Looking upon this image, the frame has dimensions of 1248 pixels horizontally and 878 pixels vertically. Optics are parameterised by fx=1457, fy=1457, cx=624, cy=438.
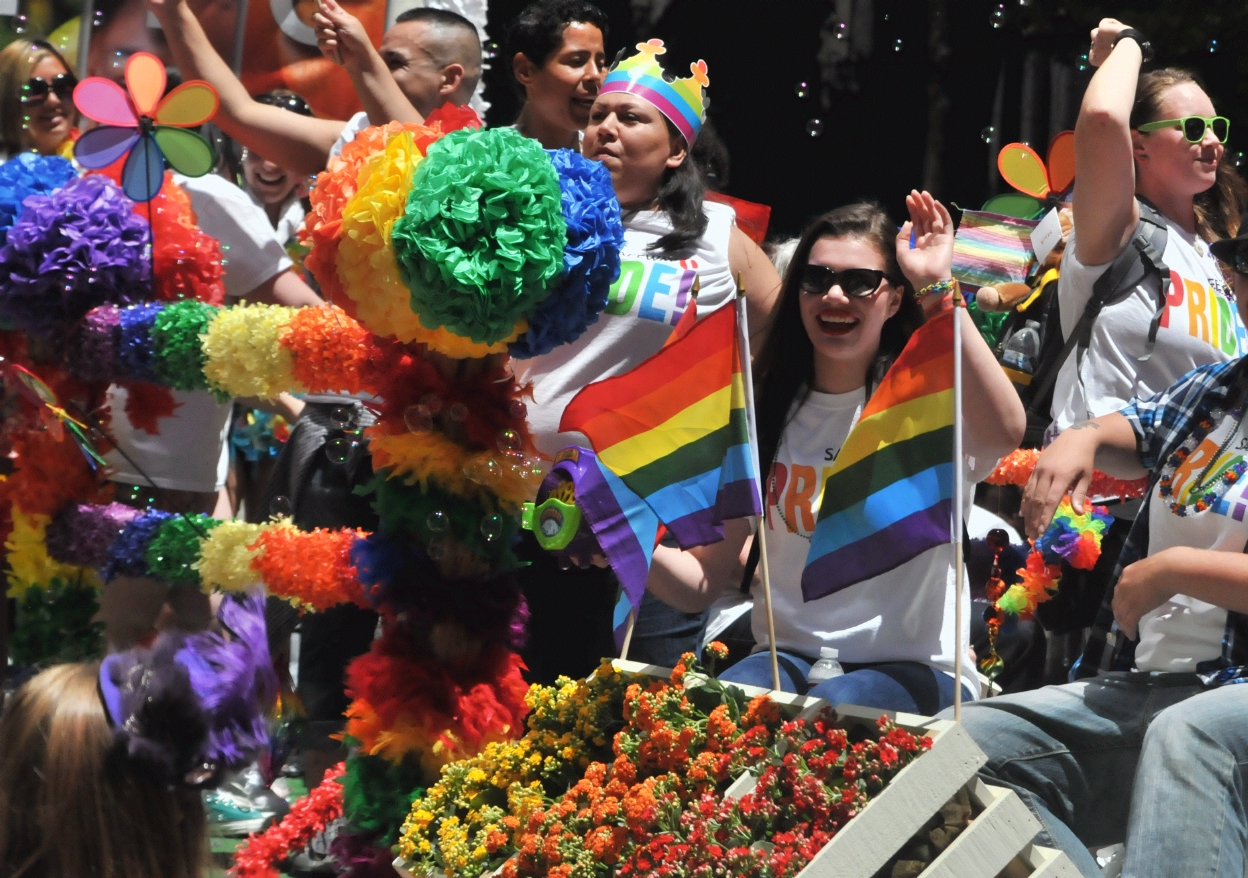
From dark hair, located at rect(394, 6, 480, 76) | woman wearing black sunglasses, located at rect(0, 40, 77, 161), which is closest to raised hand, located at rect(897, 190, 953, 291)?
dark hair, located at rect(394, 6, 480, 76)

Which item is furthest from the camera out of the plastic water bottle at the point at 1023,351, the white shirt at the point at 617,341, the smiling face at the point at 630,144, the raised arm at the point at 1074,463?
the plastic water bottle at the point at 1023,351

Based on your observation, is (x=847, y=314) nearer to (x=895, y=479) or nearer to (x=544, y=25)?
(x=895, y=479)

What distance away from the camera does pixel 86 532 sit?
3.06 m

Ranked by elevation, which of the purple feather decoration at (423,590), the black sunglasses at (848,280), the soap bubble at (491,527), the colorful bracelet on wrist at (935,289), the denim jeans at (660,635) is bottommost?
the denim jeans at (660,635)

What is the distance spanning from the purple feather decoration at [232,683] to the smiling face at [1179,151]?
2.60 m

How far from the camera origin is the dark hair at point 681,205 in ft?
11.3

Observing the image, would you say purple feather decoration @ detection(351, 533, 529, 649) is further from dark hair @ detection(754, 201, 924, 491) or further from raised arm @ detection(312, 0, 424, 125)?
raised arm @ detection(312, 0, 424, 125)

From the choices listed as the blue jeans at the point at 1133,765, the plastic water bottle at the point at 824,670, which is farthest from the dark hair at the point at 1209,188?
the plastic water bottle at the point at 824,670

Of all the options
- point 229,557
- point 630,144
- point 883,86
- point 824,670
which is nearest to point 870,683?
point 824,670

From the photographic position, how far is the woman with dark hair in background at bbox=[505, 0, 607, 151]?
385cm

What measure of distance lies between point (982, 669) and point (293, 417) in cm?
227

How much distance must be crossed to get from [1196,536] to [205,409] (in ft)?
7.48

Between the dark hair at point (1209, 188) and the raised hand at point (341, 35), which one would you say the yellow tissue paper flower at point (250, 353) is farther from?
the dark hair at point (1209, 188)

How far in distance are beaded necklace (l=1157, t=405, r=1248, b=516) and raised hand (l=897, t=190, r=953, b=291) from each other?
1.88 ft
